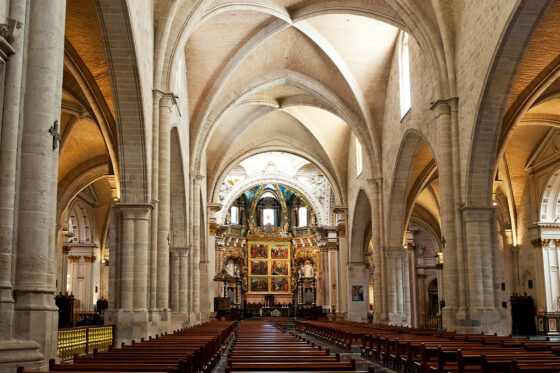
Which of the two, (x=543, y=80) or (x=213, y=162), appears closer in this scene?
(x=543, y=80)

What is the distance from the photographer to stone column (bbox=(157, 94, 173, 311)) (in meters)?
16.0

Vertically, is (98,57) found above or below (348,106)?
below

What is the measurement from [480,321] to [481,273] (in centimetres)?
117

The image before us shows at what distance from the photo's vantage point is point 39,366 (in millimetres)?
5965

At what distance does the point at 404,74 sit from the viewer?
22.5 meters

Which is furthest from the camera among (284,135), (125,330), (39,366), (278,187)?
(278,187)

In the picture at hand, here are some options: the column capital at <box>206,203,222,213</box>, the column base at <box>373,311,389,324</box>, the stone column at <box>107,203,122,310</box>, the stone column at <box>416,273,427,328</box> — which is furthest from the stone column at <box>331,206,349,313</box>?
the stone column at <box>107,203,122,310</box>

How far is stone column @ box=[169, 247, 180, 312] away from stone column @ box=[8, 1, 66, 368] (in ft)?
53.9

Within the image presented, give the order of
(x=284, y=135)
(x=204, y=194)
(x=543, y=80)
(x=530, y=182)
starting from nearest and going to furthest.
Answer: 1. (x=543, y=80)
2. (x=530, y=182)
3. (x=204, y=194)
4. (x=284, y=135)

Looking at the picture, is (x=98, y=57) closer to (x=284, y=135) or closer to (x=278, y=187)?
(x=284, y=135)

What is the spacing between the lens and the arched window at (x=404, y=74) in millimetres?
22219

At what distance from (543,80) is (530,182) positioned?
9132 mm

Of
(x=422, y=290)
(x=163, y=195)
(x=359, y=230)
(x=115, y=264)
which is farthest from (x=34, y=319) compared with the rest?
(x=422, y=290)

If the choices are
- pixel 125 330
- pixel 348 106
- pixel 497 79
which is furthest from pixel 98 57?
pixel 348 106
